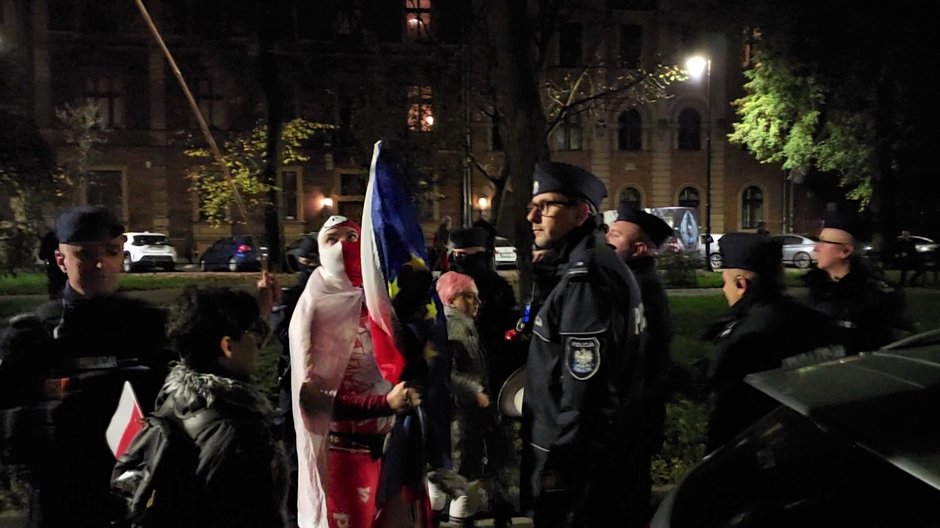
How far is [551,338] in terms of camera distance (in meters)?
2.92

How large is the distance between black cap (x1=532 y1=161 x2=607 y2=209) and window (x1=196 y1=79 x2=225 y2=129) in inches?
1613

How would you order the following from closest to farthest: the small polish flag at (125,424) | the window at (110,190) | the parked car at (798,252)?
the small polish flag at (125,424) → the parked car at (798,252) → the window at (110,190)

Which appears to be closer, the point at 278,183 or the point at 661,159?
the point at 278,183

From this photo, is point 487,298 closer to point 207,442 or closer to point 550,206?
point 550,206

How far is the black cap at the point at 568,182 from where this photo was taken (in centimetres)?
309

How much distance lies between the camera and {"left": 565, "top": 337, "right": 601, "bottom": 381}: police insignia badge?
275cm

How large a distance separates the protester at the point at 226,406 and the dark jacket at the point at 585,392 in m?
0.93

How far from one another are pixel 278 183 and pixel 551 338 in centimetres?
2320

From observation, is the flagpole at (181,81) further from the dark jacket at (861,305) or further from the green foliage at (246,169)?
the green foliage at (246,169)

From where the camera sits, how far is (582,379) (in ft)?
9.00

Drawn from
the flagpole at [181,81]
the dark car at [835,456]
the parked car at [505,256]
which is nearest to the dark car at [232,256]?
the parked car at [505,256]

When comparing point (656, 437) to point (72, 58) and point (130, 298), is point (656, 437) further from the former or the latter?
point (72, 58)

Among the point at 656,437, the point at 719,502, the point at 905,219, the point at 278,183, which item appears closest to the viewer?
the point at 719,502

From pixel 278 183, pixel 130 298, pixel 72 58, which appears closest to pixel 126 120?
pixel 72 58
